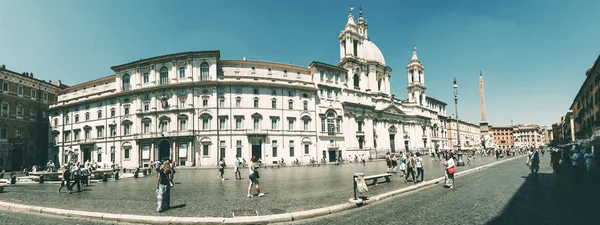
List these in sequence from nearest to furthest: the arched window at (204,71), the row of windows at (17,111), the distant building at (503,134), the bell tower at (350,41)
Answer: the arched window at (204,71) < the row of windows at (17,111) < the bell tower at (350,41) < the distant building at (503,134)

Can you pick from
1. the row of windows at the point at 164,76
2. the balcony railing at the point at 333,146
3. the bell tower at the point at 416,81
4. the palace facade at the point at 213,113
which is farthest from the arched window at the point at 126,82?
the bell tower at the point at 416,81

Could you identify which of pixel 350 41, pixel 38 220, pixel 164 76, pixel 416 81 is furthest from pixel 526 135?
pixel 38 220

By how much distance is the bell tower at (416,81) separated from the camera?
73.2 m

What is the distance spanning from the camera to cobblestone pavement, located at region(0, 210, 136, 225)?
762 cm

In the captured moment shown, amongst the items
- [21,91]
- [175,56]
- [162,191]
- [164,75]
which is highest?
[175,56]

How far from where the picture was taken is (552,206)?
8125 millimetres

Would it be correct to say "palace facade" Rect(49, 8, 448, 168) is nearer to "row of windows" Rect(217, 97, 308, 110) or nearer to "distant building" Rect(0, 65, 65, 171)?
"row of windows" Rect(217, 97, 308, 110)

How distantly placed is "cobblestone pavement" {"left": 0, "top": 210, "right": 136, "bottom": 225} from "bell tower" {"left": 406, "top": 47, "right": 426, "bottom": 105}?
73940 millimetres

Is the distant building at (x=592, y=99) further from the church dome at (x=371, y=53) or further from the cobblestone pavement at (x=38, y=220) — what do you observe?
the cobblestone pavement at (x=38, y=220)

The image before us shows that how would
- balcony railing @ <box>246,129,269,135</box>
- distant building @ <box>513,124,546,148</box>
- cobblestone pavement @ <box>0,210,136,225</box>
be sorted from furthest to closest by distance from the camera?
distant building @ <box>513,124,546,148</box> → balcony railing @ <box>246,129,269,135</box> → cobblestone pavement @ <box>0,210,136,225</box>

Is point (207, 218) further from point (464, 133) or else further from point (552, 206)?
point (464, 133)

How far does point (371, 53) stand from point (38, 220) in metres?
62.4

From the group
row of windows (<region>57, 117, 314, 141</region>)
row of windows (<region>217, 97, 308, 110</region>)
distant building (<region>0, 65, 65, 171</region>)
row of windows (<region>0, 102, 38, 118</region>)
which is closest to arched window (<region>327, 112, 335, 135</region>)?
row of windows (<region>57, 117, 314, 141</region>)

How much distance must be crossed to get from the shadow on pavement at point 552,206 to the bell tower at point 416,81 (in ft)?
212
